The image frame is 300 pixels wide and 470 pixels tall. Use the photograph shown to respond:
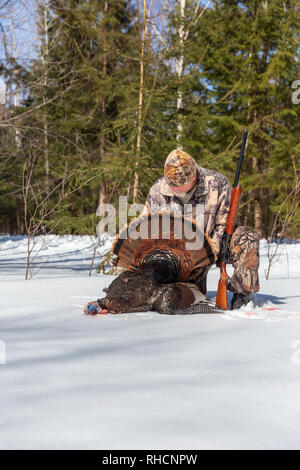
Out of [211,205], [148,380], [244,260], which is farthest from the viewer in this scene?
[211,205]

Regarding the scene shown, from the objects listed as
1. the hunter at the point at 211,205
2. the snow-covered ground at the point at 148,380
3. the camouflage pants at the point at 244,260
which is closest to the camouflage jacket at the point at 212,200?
the hunter at the point at 211,205

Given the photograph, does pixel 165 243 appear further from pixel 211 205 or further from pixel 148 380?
pixel 148 380

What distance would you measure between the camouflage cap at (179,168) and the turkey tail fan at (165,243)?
33 cm

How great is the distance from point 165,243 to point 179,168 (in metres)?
0.58

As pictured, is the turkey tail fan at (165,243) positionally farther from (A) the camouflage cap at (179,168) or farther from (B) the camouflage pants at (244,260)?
(A) the camouflage cap at (179,168)

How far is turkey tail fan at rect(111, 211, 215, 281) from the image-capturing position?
3.06m

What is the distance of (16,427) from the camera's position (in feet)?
3.69

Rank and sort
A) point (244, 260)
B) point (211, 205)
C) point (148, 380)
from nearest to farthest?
point (148, 380) < point (244, 260) < point (211, 205)

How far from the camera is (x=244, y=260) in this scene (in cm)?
315

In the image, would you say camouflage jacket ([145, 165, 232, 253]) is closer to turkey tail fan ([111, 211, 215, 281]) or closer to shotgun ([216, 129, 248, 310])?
shotgun ([216, 129, 248, 310])

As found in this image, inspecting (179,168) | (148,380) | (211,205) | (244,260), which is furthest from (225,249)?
(148,380)

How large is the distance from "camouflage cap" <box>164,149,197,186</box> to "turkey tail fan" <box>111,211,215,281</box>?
334 mm
